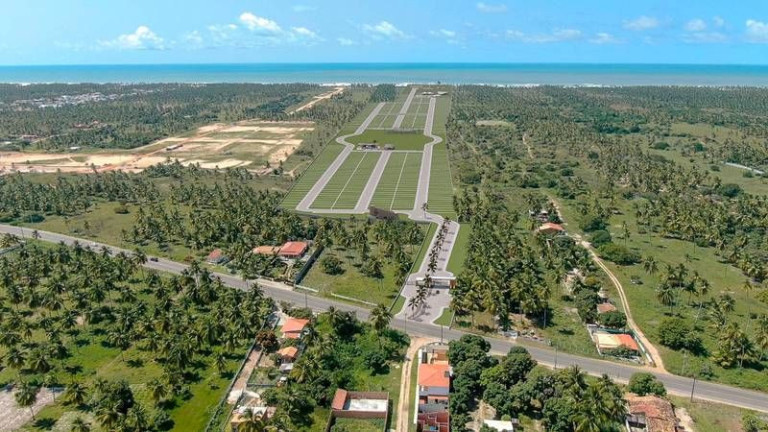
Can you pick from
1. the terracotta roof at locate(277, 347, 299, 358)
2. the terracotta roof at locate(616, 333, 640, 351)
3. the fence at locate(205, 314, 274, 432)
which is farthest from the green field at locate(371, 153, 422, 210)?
the fence at locate(205, 314, 274, 432)

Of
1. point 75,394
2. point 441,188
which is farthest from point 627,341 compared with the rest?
point 441,188

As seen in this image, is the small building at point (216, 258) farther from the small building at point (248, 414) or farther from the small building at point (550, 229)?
the small building at point (550, 229)

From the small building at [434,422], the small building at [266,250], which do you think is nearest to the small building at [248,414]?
the small building at [434,422]

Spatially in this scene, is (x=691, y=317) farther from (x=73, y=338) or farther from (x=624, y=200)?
(x=73, y=338)

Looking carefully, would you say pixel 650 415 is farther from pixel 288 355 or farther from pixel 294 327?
pixel 294 327

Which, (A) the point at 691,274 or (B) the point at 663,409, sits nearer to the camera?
(B) the point at 663,409

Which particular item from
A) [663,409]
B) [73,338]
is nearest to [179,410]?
[73,338]

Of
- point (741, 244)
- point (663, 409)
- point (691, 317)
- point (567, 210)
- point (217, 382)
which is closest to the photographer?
point (663, 409)
